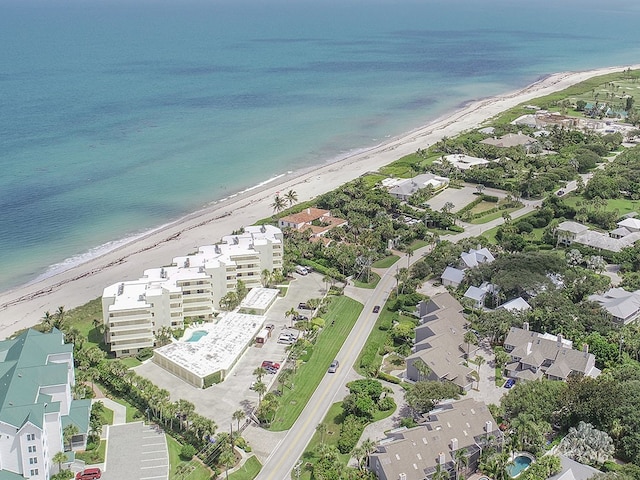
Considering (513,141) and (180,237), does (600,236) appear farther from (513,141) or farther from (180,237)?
(180,237)

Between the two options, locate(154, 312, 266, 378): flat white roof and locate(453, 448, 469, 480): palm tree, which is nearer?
locate(453, 448, 469, 480): palm tree

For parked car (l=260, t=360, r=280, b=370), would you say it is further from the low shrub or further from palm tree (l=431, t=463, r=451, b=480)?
palm tree (l=431, t=463, r=451, b=480)

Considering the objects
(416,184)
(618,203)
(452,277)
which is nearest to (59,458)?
(452,277)

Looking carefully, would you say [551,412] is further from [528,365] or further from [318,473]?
[318,473]

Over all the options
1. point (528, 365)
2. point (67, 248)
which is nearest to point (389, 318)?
point (528, 365)

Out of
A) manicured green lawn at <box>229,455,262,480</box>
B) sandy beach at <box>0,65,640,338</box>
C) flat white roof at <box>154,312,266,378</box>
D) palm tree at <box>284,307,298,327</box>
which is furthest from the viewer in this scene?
sandy beach at <box>0,65,640,338</box>

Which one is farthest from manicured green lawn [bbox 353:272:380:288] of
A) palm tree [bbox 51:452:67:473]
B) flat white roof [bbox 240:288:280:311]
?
palm tree [bbox 51:452:67:473]
